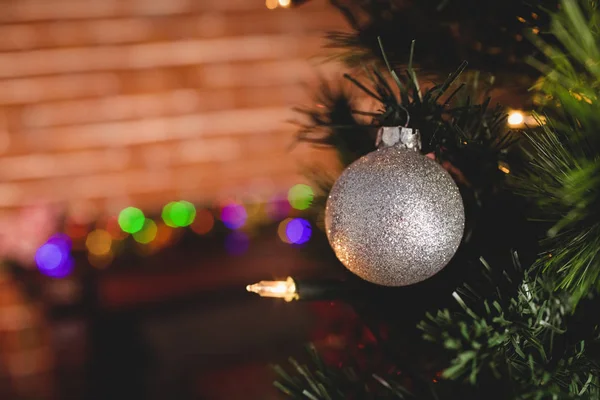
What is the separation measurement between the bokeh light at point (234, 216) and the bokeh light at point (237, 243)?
0.10 feet

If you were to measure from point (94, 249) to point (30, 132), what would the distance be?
1.81ft

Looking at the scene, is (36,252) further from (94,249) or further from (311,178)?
(311,178)

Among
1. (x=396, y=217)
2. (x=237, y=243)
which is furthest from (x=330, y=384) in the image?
(x=237, y=243)

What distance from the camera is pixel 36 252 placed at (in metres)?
1.52

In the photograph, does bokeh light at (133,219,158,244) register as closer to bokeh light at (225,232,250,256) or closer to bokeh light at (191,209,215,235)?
bokeh light at (191,209,215,235)

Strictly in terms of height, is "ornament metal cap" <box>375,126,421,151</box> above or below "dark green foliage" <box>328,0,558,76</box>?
below

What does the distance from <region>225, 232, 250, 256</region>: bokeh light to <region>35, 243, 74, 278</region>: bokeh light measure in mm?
460

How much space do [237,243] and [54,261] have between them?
0.54m

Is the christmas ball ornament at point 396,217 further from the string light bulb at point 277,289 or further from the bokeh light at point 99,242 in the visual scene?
the bokeh light at point 99,242

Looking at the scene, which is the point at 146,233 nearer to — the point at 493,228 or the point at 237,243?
the point at 237,243

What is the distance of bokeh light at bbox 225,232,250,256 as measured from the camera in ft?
5.27

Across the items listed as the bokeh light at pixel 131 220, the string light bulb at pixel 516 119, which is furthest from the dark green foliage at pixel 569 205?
the bokeh light at pixel 131 220

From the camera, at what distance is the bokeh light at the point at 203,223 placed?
1593 mm

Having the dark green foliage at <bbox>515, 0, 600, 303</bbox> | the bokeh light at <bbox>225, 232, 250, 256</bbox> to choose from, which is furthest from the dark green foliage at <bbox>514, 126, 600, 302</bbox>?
the bokeh light at <bbox>225, 232, 250, 256</bbox>
